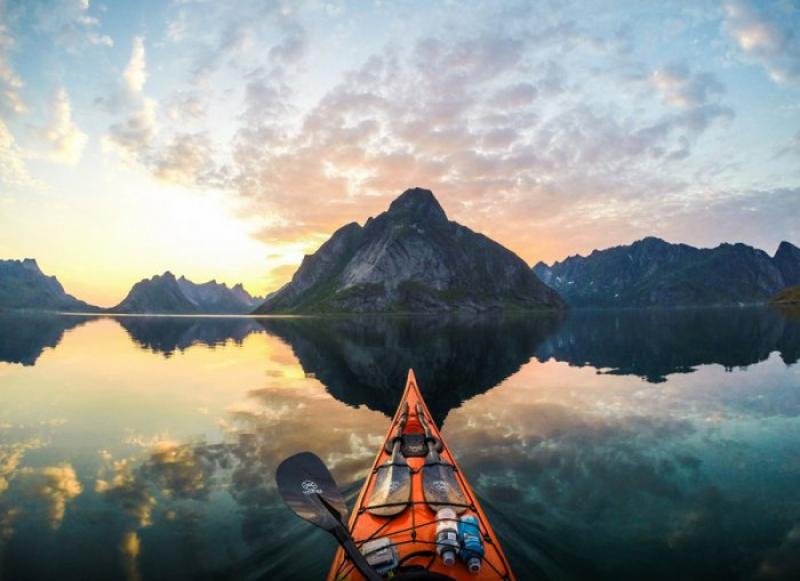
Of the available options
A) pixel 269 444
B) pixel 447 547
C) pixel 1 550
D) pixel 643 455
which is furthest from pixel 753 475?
pixel 1 550

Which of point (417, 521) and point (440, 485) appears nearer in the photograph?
point (417, 521)

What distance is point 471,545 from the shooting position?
8.79 m

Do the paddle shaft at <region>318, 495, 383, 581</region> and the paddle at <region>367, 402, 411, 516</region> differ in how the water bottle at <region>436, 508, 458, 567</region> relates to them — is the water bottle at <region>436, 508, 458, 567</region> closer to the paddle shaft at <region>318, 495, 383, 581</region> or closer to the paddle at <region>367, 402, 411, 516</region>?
the paddle at <region>367, 402, 411, 516</region>

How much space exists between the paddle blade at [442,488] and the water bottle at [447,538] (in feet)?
2.92

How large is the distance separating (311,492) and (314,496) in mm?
158

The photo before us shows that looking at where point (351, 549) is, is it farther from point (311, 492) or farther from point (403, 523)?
point (403, 523)

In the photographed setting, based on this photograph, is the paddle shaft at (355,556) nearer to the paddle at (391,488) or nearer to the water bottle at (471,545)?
the water bottle at (471,545)

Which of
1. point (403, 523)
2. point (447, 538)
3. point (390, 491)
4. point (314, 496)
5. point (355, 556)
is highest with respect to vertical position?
point (314, 496)

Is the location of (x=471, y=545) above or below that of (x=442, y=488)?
above

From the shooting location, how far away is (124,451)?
20.5 meters

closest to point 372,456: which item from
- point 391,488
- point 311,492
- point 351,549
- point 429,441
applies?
point 429,441


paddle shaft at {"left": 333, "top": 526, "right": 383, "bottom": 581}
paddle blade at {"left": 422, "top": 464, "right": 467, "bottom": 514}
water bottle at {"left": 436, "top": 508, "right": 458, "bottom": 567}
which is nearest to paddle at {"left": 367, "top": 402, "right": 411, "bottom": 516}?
paddle blade at {"left": 422, "top": 464, "right": 467, "bottom": 514}

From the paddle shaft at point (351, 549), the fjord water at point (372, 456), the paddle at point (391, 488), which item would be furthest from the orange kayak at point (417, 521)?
the fjord water at point (372, 456)

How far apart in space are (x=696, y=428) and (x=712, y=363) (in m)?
27.0
